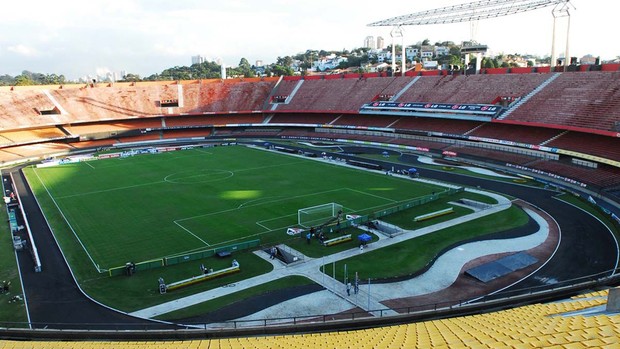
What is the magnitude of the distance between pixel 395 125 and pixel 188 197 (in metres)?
46.0

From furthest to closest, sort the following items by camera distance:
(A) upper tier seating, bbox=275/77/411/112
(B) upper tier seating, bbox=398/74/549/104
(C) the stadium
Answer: (A) upper tier seating, bbox=275/77/411/112 < (B) upper tier seating, bbox=398/74/549/104 < (C) the stadium

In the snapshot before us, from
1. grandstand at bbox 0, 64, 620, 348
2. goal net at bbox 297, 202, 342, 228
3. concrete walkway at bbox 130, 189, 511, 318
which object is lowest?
concrete walkway at bbox 130, 189, 511, 318

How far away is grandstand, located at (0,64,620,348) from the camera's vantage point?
15.0m

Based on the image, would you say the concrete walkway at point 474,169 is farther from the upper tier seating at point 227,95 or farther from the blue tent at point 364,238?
the upper tier seating at point 227,95

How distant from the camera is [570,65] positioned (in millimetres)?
66750

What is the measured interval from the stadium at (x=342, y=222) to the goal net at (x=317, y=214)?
0.22 meters

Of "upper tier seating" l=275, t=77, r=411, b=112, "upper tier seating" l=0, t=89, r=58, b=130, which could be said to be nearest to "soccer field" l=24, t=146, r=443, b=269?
"upper tier seating" l=0, t=89, r=58, b=130

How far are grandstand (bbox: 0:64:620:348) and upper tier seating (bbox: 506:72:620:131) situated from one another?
0.55ft

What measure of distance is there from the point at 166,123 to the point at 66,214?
57.4 metres

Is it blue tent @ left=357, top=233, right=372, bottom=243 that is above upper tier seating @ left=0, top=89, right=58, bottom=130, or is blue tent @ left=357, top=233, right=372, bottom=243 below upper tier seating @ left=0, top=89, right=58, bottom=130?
below

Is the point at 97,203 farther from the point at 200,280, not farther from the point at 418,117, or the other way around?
the point at 418,117

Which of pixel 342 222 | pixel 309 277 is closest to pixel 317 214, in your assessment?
pixel 342 222

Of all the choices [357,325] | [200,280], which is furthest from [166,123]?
[357,325]

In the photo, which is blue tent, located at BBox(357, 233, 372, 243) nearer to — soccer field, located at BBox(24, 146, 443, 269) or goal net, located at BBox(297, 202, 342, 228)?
goal net, located at BBox(297, 202, 342, 228)
